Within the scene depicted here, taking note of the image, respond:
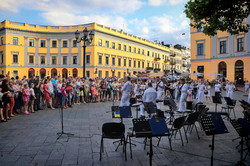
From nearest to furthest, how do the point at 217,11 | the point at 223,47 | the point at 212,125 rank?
the point at 212,125
the point at 217,11
the point at 223,47

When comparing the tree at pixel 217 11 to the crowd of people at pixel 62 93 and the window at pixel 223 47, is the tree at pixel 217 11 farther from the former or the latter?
the window at pixel 223 47

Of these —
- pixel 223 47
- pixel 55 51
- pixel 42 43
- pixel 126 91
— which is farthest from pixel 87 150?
pixel 42 43

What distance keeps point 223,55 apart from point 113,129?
37607 mm

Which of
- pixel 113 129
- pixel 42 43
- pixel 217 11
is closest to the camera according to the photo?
pixel 113 129

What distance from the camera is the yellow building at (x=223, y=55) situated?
34719mm

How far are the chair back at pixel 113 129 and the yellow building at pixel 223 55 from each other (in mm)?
Answer: 31949

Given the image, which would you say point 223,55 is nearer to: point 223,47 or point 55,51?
point 223,47

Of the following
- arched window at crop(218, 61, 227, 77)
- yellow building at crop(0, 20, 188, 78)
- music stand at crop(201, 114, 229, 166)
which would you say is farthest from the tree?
yellow building at crop(0, 20, 188, 78)

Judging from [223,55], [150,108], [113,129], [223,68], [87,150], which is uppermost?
[223,55]

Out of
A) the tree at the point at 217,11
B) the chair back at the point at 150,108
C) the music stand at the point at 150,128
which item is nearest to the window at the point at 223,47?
the tree at the point at 217,11

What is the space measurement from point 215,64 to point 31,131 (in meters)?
37.4

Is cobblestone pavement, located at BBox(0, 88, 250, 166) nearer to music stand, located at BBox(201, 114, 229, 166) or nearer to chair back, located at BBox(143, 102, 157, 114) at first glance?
music stand, located at BBox(201, 114, 229, 166)

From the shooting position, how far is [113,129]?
5.45 meters

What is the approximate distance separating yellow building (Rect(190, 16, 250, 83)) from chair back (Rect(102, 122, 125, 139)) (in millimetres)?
31949
